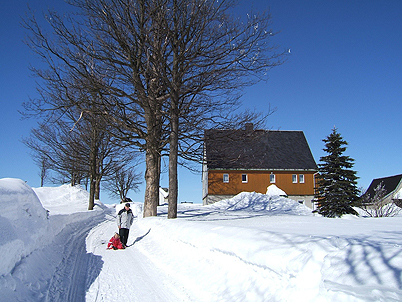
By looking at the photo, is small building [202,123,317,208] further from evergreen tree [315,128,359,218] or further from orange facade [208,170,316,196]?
evergreen tree [315,128,359,218]

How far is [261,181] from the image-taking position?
37438 millimetres

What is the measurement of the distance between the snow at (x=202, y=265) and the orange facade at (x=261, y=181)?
88.9ft

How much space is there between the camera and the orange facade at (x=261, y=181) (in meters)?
36.6

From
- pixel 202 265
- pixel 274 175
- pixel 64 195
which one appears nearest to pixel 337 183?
pixel 274 175

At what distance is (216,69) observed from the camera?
43.6ft

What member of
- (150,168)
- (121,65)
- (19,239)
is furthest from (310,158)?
(19,239)

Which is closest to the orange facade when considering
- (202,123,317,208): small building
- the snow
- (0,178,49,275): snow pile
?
(202,123,317,208): small building

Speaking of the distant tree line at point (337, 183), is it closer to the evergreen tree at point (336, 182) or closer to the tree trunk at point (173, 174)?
the evergreen tree at point (336, 182)

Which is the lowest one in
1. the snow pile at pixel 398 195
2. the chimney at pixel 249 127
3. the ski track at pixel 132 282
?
the ski track at pixel 132 282

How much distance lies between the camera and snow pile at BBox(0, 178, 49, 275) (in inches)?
195

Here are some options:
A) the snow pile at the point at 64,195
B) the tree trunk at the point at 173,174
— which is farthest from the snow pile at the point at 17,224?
the snow pile at the point at 64,195

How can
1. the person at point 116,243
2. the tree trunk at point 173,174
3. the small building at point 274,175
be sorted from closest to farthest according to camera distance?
1. the person at point 116,243
2. the tree trunk at point 173,174
3. the small building at point 274,175

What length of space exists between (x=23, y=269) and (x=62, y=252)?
3508 mm

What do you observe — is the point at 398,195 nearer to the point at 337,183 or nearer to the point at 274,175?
the point at 274,175
